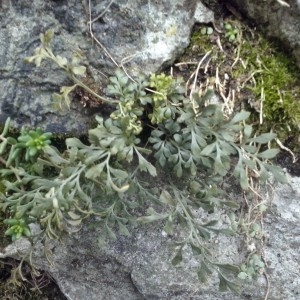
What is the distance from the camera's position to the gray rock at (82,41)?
89.7 inches

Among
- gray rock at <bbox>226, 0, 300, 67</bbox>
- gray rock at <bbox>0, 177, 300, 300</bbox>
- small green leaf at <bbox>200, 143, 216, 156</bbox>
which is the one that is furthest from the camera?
gray rock at <bbox>0, 177, 300, 300</bbox>

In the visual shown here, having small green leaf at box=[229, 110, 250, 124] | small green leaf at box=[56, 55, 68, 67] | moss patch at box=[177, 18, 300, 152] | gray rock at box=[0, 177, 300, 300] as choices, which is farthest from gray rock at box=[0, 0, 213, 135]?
gray rock at box=[0, 177, 300, 300]

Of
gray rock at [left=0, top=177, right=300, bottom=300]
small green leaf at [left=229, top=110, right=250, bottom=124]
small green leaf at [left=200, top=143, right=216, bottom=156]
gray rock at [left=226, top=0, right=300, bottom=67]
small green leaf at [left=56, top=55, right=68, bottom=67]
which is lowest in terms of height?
gray rock at [left=0, top=177, right=300, bottom=300]

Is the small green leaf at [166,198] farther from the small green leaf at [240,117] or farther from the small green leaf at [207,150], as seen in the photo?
the small green leaf at [240,117]

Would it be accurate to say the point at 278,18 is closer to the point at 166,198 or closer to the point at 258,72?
the point at 258,72

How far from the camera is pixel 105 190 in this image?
2.16 m

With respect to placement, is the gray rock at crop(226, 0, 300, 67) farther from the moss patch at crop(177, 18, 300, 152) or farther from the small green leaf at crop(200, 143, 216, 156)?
the small green leaf at crop(200, 143, 216, 156)

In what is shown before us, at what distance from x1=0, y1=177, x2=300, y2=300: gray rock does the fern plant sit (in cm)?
23

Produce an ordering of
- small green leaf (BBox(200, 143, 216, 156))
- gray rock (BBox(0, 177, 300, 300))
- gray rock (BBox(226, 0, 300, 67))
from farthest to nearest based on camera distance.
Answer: gray rock (BBox(0, 177, 300, 300)) < gray rock (BBox(226, 0, 300, 67)) < small green leaf (BBox(200, 143, 216, 156))

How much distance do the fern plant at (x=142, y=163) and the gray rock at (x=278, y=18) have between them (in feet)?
1.34

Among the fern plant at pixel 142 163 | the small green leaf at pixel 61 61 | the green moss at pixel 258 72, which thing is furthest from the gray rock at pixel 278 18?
the small green leaf at pixel 61 61

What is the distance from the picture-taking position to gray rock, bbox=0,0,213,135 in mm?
2277

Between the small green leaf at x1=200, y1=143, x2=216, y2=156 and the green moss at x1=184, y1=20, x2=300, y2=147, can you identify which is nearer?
the small green leaf at x1=200, y1=143, x2=216, y2=156

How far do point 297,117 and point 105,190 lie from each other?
0.82m
